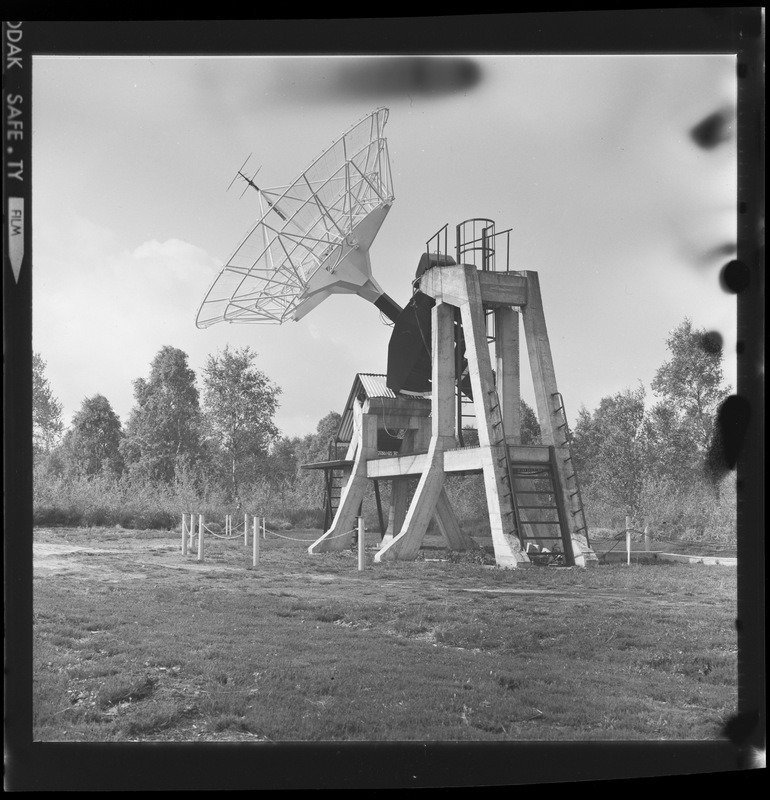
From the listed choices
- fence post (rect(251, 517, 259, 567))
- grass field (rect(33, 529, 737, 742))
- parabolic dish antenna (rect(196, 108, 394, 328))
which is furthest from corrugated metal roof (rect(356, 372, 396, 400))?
grass field (rect(33, 529, 737, 742))

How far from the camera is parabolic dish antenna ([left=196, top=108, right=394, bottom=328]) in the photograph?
369 inches

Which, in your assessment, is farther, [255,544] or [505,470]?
[505,470]

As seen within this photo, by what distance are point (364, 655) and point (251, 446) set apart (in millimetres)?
3629

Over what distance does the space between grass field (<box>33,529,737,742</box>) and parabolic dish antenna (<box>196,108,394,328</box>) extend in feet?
10.5

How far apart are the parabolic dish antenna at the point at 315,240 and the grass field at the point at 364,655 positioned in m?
3.19

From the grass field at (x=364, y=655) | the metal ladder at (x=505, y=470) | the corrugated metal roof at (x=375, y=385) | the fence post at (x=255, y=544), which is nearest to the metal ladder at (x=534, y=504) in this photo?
the metal ladder at (x=505, y=470)

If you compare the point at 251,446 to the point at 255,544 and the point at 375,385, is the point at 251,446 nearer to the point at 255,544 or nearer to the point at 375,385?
the point at 255,544

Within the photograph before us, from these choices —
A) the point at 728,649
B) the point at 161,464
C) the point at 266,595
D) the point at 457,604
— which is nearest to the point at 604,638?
the point at 728,649

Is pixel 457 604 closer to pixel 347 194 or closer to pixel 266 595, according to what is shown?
pixel 266 595

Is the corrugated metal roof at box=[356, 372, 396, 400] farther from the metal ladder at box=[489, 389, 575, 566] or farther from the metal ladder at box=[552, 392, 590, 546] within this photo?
the metal ladder at box=[552, 392, 590, 546]

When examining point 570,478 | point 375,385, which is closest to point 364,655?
point 570,478

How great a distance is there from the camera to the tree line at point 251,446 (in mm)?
8156

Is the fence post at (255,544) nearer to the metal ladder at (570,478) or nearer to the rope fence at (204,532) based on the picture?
the rope fence at (204,532)

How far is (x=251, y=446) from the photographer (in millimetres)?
10125
